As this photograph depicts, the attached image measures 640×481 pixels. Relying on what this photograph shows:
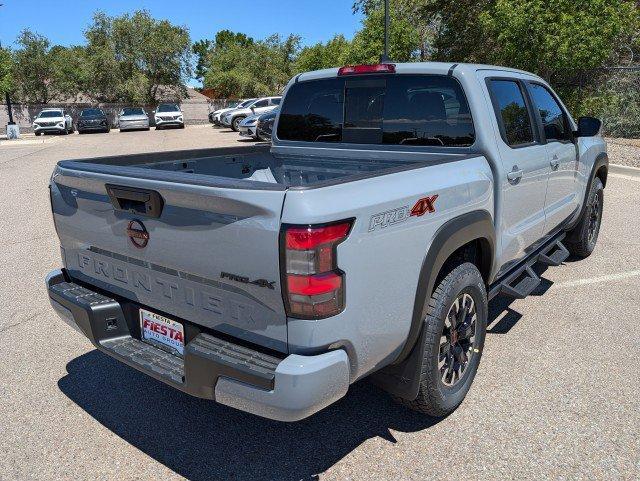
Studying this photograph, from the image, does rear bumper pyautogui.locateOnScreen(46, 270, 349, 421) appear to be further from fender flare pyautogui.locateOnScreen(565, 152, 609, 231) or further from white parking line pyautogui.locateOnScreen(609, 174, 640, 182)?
white parking line pyautogui.locateOnScreen(609, 174, 640, 182)

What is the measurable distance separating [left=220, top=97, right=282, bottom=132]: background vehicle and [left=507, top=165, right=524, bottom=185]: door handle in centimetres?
2560

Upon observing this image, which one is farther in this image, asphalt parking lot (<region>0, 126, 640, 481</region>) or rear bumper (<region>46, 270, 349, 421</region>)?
asphalt parking lot (<region>0, 126, 640, 481</region>)

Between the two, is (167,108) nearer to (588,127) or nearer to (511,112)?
(588,127)

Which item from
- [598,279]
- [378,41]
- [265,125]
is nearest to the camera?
[598,279]

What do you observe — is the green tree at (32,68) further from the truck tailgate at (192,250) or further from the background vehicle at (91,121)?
the truck tailgate at (192,250)

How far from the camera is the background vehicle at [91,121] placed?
33531 mm

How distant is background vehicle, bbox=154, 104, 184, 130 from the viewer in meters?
34.9

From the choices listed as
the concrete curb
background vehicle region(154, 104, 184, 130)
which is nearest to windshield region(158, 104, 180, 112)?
background vehicle region(154, 104, 184, 130)

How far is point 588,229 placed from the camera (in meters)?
5.86

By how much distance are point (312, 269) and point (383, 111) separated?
2.00 m

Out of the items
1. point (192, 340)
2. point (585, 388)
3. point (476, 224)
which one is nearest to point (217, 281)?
point (192, 340)

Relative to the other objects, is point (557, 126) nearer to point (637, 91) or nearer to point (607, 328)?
point (607, 328)

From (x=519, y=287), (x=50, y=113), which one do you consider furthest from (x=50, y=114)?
(x=519, y=287)

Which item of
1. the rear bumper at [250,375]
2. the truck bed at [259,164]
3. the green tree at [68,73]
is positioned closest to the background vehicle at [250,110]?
the green tree at [68,73]
